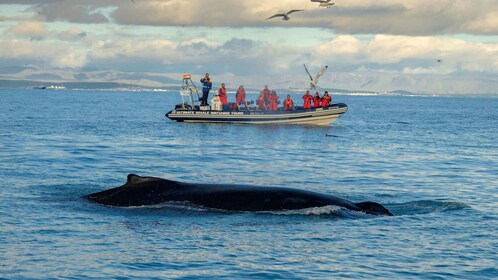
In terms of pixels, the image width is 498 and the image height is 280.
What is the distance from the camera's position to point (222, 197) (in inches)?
725

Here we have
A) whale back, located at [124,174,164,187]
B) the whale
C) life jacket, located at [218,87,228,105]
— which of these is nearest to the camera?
the whale

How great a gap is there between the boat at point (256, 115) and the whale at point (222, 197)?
44.5 meters

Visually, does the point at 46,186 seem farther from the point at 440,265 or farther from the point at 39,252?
the point at 440,265

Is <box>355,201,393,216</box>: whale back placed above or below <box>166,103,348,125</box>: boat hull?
below

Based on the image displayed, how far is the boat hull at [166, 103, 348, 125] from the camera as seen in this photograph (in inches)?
2522

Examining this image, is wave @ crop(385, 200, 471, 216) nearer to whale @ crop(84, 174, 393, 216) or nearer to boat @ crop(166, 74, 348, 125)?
whale @ crop(84, 174, 393, 216)

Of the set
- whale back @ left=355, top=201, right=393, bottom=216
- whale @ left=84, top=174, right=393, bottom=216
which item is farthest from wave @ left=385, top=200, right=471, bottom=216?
whale @ left=84, top=174, right=393, bottom=216

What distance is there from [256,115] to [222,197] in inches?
1799

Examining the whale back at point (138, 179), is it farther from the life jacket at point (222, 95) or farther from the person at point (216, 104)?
the person at point (216, 104)

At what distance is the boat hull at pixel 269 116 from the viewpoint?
210ft

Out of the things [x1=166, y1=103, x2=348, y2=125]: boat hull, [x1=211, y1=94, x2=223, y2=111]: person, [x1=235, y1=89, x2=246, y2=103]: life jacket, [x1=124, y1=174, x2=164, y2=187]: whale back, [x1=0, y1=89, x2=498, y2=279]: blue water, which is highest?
[x1=235, y1=89, x2=246, y2=103]: life jacket

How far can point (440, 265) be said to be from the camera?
571 inches

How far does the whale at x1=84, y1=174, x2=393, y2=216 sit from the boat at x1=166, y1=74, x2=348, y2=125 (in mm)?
44510

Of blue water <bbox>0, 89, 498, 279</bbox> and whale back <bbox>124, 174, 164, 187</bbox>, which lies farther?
whale back <bbox>124, 174, 164, 187</bbox>
